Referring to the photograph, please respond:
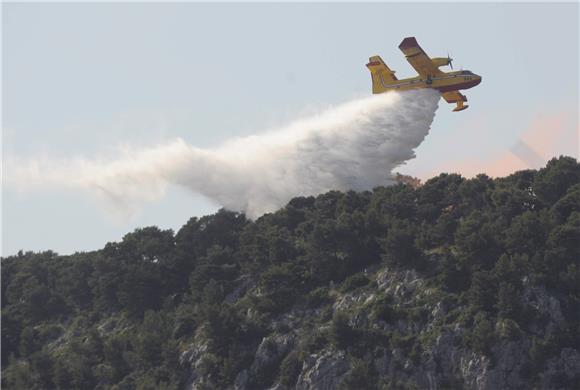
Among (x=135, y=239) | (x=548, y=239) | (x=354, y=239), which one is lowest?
(x=548, y=239)

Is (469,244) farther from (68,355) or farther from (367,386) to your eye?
(68,355)

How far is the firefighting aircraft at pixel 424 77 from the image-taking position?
8650 centimetres

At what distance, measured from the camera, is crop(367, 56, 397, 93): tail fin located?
92000 mm

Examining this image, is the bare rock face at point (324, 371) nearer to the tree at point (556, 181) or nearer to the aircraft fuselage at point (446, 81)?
the aircraft fuselage at point (446, 81)

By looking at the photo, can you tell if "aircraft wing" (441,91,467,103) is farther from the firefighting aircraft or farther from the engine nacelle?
the engine nacelle

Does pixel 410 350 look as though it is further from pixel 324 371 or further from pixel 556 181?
pixel 556 181

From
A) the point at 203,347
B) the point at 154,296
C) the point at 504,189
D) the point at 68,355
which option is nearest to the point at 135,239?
the point at 154,296

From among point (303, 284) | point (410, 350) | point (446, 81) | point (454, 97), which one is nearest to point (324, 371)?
point (410, 350)

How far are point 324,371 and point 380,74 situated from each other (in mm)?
26174

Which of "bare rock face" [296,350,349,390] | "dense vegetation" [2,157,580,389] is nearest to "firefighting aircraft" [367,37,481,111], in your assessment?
"dense vegetation" [2,157,580,389]

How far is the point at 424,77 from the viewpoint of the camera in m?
89.1

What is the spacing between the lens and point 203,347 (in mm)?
88562

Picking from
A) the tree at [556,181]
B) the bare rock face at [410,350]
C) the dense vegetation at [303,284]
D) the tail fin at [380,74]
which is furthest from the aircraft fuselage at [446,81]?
the bare rock face at [410,350]

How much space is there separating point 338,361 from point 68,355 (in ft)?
99.2
